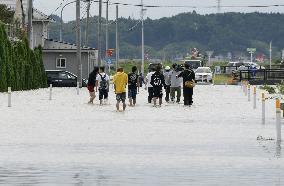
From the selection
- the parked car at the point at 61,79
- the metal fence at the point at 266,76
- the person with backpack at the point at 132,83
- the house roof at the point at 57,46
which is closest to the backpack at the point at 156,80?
the person with backpack at the point at 132,83

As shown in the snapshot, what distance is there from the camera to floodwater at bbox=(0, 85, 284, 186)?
53.2 ft

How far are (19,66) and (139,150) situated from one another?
5388 cm

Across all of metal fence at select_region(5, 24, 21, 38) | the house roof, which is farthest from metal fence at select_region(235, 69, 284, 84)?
metal fence at select_region(5, 24, 21, 38)

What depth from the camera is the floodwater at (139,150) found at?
16.2m

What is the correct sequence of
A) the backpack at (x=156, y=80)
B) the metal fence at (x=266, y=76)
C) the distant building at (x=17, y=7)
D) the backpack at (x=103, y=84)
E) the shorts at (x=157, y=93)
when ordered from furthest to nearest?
1. the metal fence at (x=266, y=76)
2. the distant building at (x=17, y=7)
3. the backpack at (x=103, y=84)
4. the backpack at (x=156, y=80)
5. the shorts at (x=157, y=93)

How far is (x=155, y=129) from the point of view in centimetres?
2920

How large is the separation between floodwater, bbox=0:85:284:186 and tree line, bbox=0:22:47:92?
31320 mm

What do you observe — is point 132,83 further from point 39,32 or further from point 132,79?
point 39,32

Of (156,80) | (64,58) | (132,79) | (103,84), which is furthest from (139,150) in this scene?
(64,58)

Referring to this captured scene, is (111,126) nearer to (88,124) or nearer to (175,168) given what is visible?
(88,124)

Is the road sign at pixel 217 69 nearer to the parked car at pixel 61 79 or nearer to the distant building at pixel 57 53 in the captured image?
the distant building at pixel 57 53

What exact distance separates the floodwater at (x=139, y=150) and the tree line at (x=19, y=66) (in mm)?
31320

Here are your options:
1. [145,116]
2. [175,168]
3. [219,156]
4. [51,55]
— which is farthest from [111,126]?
[51,55]

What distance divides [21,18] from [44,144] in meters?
82.0
